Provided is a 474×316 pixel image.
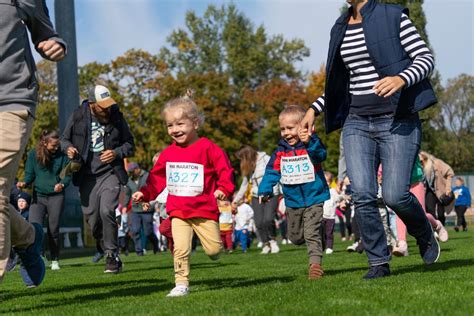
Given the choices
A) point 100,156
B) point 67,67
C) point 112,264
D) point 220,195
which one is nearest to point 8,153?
point 220,195

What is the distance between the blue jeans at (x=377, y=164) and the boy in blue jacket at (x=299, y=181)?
3.82 ft

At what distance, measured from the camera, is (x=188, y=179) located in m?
7.36

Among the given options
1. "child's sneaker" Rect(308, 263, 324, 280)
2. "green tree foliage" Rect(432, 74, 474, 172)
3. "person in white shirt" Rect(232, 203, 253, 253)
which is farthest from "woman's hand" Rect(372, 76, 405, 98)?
"green tree foliage" Rect(432, 74, 474, 172)

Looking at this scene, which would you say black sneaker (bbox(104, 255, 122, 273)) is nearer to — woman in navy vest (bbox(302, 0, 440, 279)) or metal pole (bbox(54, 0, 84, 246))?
woman in navy vest (bbox(302, 0, 440, 279))

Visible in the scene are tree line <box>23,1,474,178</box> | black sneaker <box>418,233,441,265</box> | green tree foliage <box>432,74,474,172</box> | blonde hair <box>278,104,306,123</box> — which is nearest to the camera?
black sneaker <box>418,233,441,265</box>

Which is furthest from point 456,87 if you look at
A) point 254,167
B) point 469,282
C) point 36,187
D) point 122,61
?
point 469,282

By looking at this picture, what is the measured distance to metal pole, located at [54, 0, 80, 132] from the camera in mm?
33031

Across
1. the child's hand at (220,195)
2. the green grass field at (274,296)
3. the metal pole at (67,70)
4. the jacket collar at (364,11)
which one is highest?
the metal pole at (67,70)

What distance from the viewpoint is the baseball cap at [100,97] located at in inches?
426

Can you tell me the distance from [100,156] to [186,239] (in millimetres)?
3631

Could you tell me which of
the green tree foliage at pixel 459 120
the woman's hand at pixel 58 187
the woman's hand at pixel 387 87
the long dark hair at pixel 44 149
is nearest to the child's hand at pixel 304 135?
the woman's hand at pixel 387 87

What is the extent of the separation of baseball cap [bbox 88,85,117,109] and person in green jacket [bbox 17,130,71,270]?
271 centimetres

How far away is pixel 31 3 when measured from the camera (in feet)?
20.1

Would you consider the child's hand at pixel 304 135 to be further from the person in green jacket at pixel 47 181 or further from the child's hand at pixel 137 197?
the person in green jacket at pixel 47 181
